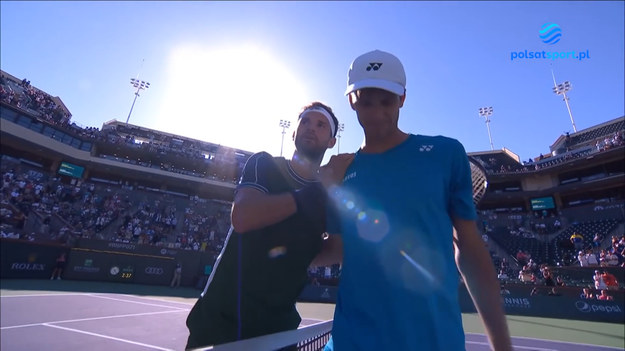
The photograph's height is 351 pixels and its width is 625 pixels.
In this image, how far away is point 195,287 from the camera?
69.8ft

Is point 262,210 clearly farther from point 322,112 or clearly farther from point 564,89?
point 564,89

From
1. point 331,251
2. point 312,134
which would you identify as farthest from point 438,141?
point 331,251

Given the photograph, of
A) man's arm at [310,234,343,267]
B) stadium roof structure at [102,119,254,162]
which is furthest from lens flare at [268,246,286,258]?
stadium roof structure at [102,119,254,162]

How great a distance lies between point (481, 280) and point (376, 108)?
35.6 inches

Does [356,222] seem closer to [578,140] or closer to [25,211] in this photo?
[25,211]

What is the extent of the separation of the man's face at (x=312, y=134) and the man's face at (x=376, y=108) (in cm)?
60

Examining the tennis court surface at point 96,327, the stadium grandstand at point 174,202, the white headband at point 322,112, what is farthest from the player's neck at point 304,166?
the stadium grandstand at point 174,202

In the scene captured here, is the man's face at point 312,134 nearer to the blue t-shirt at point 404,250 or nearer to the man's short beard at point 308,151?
the man's short beard at point 308,151

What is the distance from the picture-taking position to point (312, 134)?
2166 mm

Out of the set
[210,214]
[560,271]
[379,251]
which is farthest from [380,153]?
[210,214]

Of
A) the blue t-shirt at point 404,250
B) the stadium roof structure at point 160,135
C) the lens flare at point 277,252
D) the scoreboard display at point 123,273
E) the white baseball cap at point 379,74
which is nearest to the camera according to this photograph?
the blue t-shirt at point 404,250

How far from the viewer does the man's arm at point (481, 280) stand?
4.06ft

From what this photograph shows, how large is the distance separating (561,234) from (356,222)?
122 feet

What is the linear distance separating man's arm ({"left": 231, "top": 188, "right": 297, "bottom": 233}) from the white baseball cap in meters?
0.67
